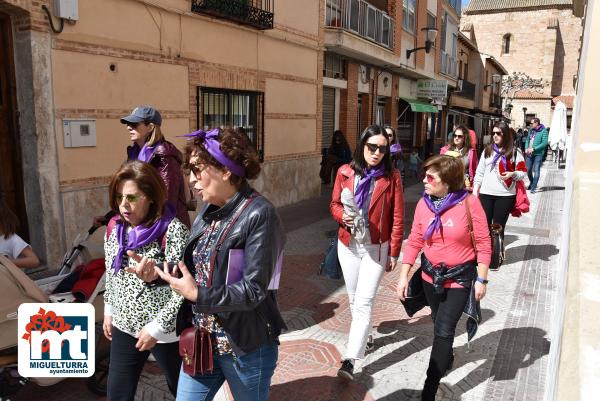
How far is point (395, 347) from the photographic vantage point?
4.38 m

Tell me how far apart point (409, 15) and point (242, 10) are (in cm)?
1092

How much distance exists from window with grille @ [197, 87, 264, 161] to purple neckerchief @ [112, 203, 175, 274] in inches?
234

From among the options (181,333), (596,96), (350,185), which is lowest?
(181,333)

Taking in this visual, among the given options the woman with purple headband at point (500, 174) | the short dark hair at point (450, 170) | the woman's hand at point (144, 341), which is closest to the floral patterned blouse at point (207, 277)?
the woman's hand at point (144, 341)

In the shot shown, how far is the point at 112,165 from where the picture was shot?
7.02 m

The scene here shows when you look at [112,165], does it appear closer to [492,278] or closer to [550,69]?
[492,278]

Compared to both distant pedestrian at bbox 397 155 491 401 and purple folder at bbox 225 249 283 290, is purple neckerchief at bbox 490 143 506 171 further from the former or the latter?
purple folder at bbox 225 249 283 290

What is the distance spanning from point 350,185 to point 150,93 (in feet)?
16.0

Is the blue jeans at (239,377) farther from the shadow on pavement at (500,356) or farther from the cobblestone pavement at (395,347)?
the shadow on pavement at (500,356)

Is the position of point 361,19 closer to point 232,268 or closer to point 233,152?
point 233,152

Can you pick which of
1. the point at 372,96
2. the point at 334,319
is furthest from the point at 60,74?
the point at 372,96

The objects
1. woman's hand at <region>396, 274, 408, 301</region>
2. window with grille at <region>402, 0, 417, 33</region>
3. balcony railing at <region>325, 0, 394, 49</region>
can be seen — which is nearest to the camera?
woman's hand at <region>396, 274, 408, 301</region>

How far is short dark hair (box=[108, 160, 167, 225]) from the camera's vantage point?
2.58 meters

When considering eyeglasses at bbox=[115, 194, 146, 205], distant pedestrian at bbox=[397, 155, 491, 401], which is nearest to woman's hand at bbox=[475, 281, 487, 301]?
distant pedestrian at bbox=[397, 155, 491, 401]
